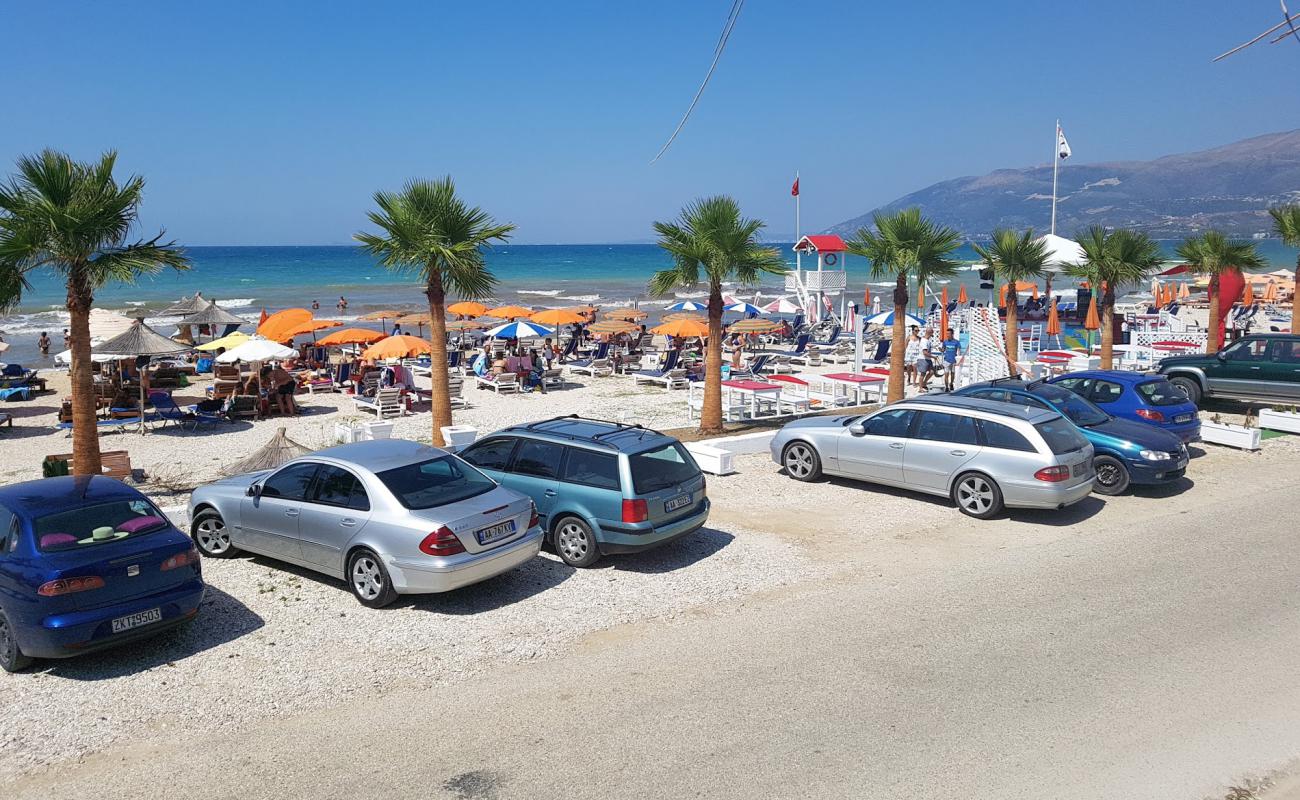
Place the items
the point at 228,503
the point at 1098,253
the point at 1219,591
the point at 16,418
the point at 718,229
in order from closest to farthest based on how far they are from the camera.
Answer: the point at 1219,591, the point at 228,503, the point at 718,229, the point at 16,418, the point at 1098,253

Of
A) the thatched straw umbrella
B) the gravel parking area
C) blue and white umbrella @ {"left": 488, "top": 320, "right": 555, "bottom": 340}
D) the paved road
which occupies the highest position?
blue and white umbrella @ {"left": 488, "top": 320, "right": 555, "bottom": 340}

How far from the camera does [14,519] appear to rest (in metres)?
6.77

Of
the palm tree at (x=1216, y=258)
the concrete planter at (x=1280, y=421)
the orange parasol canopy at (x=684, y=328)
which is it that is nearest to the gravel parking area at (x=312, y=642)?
the concrete planter at (x=1280, y=421)

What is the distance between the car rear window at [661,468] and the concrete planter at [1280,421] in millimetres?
12166

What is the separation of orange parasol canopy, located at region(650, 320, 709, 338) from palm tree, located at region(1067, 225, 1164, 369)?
9.18m

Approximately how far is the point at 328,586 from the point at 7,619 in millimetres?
2541

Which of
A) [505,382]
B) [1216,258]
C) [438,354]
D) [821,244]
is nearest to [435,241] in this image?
[438,354]

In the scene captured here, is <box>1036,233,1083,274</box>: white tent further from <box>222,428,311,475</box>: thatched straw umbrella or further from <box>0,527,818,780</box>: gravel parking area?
<box>222,428,311,475</box>: thatched straw umbrella

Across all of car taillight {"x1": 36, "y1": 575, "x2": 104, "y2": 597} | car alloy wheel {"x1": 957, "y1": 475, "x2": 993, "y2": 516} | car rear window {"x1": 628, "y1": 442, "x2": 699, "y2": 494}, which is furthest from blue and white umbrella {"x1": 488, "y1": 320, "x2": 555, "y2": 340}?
car taillight {"x1": 36, "y1": 575, "x2": 104, "y2": 597}

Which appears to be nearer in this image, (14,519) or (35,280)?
(14,519)

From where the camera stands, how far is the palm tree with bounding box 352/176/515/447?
13.0 metres

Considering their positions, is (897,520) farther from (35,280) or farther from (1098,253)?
(35,280)

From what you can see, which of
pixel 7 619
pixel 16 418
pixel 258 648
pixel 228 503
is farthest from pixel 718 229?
pixel 16 418

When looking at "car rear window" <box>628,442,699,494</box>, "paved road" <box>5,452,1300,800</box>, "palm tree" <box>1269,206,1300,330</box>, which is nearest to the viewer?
"paved road" <box>5,452,1300,800</box>
